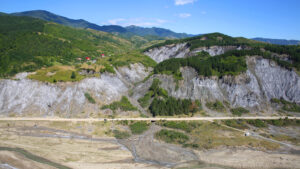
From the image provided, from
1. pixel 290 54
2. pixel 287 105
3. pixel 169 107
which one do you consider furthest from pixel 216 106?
pixel 290 54

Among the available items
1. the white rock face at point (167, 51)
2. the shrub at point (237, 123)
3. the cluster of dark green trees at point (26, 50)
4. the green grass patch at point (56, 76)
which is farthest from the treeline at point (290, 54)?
the cluster of dark green trees at point (26, 50)

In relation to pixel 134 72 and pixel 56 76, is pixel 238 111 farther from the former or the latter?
pixel 56 76

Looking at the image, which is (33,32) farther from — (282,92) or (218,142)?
(282,92)

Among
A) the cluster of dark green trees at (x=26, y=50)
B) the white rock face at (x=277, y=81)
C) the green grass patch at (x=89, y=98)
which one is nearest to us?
the green grass patch at (x=89, y=98)

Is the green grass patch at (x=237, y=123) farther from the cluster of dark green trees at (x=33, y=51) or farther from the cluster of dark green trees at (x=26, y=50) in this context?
the cluster of dark green trees at (x=26, y=50)

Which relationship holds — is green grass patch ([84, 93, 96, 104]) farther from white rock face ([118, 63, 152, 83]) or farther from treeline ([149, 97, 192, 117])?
white rock face ([118, 63, 152, 83])

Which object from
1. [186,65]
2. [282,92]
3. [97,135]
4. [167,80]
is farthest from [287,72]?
[97,135]
